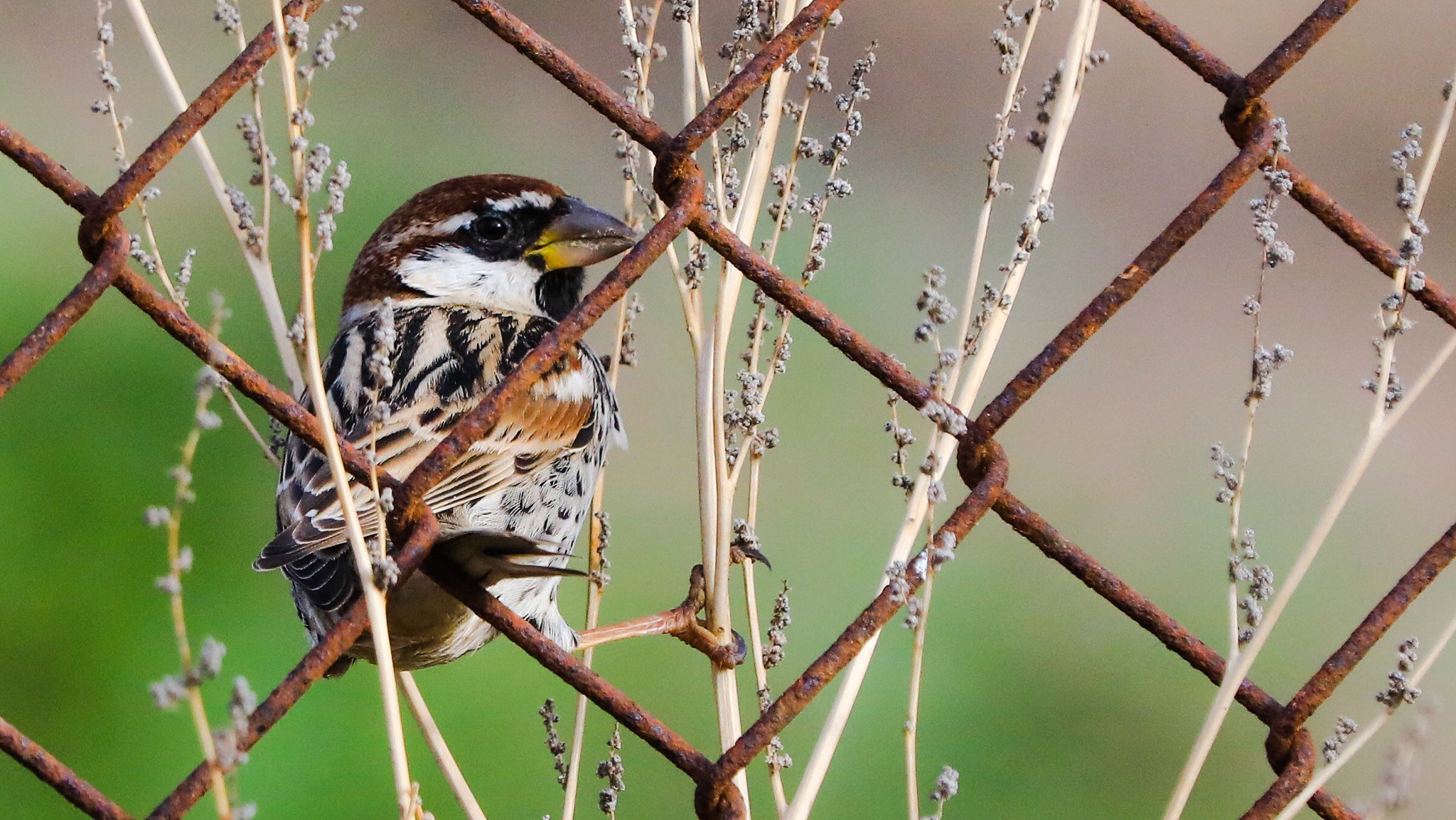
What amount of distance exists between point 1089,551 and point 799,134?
10.9 feet

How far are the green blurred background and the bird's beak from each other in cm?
93

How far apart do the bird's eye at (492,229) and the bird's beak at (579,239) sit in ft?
0.15

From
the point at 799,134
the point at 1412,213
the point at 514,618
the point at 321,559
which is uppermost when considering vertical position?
the point at 1412,213

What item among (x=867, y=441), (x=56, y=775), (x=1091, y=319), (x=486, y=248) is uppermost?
(x=867, y=441)

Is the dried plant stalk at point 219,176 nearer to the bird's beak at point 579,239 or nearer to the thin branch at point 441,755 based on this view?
the thin branch at point 441,755

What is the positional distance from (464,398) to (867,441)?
257cm

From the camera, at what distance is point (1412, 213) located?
1.27 meters

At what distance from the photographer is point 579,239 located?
2283 millimetres

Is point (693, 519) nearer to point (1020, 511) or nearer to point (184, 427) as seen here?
point (184, 427)

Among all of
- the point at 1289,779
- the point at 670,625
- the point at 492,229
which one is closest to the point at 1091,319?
the point at 1289,779

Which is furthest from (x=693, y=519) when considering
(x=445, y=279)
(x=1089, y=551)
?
(x=445, y=279)

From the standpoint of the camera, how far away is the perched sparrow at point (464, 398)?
1.77 m

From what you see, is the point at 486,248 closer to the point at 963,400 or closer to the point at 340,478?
the point at 963,400

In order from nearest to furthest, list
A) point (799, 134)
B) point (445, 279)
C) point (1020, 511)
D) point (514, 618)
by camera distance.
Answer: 1. point (514, 618)
2. point (1020, 511)
3. point (799, 134)
4. point (445, 279)
